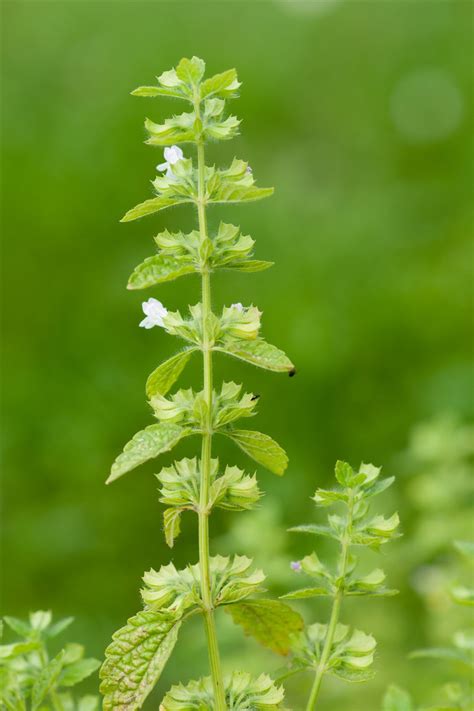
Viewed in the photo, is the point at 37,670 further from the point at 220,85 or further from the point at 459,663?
the point at 220,85

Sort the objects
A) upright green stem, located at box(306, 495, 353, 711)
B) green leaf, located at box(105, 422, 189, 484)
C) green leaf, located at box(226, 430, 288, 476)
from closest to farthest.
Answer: green leaf, located at box(105, 422, 189, 484) < green leaf, located at box(226, 430, 288, 476) < upright green stem, located at box(306, 495, 353, 711)

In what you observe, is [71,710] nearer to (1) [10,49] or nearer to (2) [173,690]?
(2) [173,690]

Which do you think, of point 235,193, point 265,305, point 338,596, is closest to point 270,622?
point 338,596

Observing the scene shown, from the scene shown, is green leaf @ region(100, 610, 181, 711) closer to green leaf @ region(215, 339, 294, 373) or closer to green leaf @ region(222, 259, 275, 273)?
green leaf @ region(215, 339, 294, 373)

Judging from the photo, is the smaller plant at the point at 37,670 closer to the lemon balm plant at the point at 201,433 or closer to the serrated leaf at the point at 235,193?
the lemon balm plant at the point at 201,433

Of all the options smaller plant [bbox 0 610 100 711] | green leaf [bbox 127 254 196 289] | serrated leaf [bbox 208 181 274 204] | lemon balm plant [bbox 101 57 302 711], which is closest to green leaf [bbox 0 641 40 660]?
smaller plant [bbox 0 610 100 711]

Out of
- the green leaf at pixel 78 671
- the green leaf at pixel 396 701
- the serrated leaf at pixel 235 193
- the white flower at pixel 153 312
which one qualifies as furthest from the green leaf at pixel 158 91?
the green leaf at pixel 396 701

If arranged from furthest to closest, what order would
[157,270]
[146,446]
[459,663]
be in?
[459,663] < [157,270] < [146,446]
